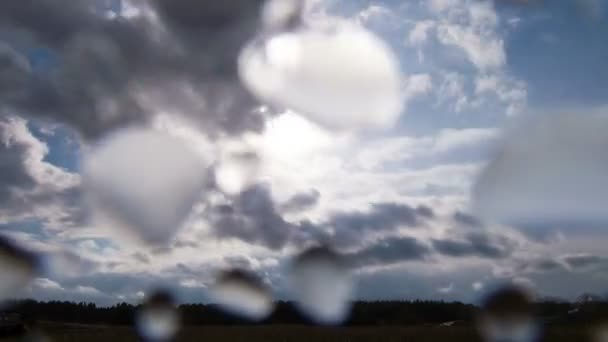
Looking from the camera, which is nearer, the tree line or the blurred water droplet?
the blurred water droplet

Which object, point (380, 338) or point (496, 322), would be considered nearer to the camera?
point (496, 322)

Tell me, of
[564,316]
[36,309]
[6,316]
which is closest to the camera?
[6,316]

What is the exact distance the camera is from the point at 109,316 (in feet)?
530

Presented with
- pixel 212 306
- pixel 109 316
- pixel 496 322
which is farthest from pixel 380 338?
pixel 109 316

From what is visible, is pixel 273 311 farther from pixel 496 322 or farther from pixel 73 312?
pixel 496 322

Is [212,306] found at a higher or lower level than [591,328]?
higher

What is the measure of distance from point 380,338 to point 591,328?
692 inches

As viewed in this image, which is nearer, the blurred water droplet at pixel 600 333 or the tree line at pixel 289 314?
the blurred water droplet at pixel 600 333

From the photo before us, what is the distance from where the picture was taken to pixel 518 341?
43812 millimetres

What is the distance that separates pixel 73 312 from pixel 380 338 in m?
150

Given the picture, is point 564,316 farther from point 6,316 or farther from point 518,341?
point 6,316

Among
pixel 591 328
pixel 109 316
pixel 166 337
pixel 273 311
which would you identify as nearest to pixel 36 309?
pixel 109 316

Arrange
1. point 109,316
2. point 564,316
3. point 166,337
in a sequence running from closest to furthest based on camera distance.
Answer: point 166,337 < point 564,316 < point 109,316

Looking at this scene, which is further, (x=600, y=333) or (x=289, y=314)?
(x=289, y=314)
